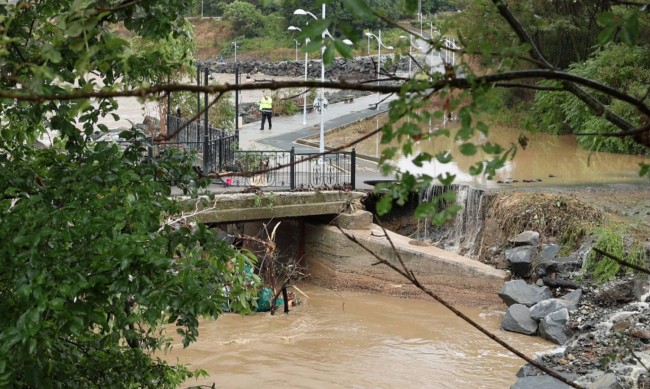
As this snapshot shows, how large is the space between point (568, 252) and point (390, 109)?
54.2ft

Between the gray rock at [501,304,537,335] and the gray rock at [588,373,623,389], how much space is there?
4.90 meters

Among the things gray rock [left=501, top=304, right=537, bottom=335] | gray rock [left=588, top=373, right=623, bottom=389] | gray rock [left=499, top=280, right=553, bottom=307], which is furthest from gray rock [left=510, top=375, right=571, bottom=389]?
gray rock [left=499, top=280, right=553, bottom=307]

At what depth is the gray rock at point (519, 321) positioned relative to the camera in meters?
15.5

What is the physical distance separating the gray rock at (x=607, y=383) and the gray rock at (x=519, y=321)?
193 inches

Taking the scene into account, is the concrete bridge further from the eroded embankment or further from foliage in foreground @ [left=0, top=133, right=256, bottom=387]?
foliage in foreground @ [left=0, top=133, right=256, bottom=387]

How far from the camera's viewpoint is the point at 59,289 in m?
3.78

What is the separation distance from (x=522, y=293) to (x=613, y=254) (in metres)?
1.93

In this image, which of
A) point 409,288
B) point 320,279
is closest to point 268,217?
point 320,279

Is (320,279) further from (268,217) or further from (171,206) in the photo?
(171,206)

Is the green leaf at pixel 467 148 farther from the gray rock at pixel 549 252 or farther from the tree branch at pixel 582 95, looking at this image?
the gray rock at pixel 549 252

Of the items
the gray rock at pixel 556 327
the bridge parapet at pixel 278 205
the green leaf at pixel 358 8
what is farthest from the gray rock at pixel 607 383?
the green leaf at pixel 358 8

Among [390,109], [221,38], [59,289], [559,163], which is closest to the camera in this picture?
[390,109]

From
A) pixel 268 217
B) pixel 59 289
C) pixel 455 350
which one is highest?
pixel 59 289

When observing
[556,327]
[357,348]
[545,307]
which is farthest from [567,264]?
[357,348]
